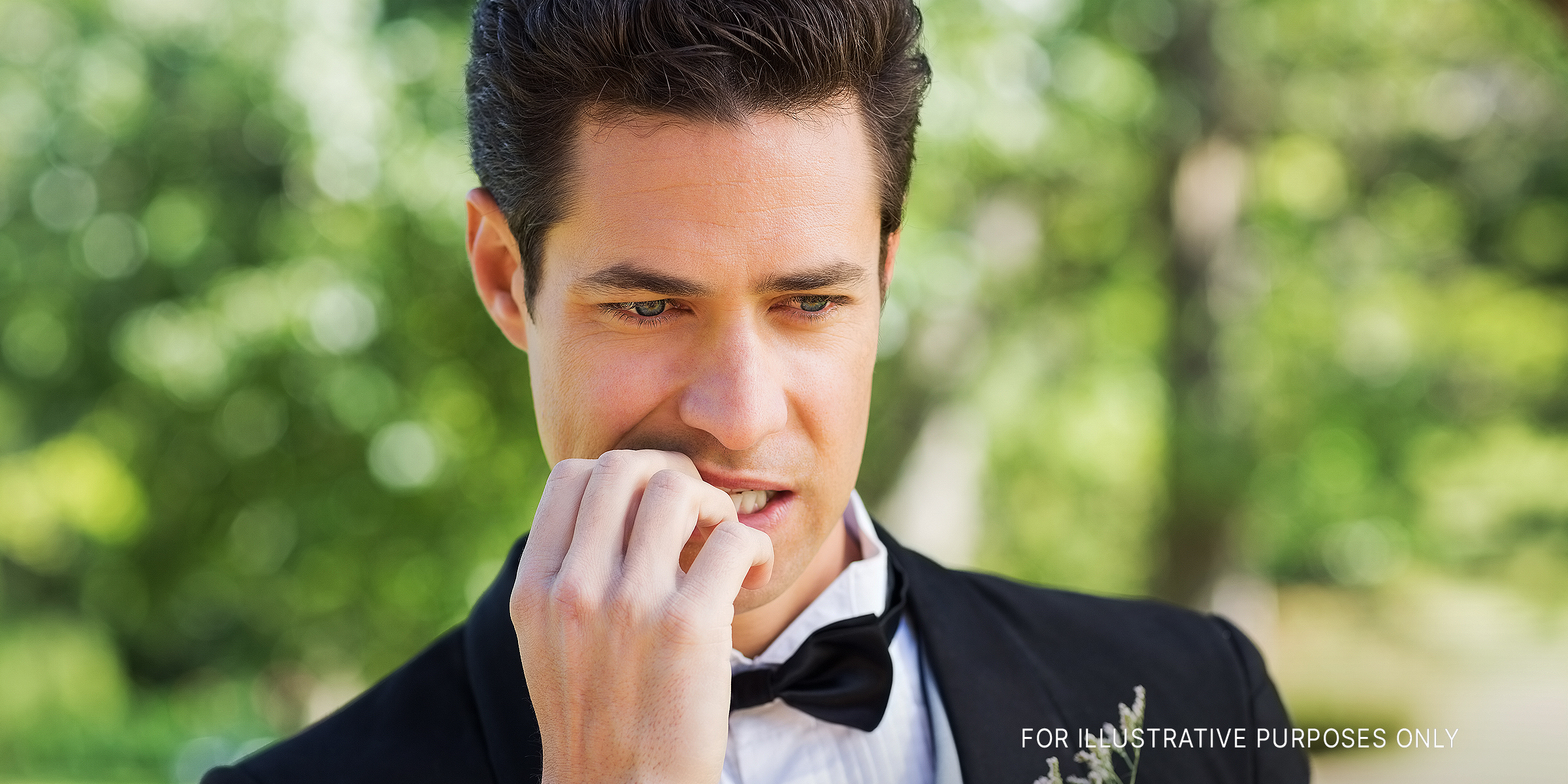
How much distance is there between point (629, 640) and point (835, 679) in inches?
29.0

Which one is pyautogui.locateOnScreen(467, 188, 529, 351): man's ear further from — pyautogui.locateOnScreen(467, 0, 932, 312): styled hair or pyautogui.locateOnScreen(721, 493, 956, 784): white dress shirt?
pyautogui.locateOnScreen(721, 493, 956, 784): white dress shirt

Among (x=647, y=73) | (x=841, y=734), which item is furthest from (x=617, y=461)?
(x=841, y=734)

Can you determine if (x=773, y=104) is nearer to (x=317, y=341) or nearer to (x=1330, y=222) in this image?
(x=317, y=341)

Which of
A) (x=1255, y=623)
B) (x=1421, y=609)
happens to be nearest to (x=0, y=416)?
(x=1255, y=623)

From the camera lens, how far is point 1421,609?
604 inches

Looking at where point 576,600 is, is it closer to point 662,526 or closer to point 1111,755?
point 662,526

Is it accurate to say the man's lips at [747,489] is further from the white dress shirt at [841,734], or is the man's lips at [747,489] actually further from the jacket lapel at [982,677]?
the jacket lapel at [982,677]

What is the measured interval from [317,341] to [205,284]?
2.52ft

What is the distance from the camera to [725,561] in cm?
179

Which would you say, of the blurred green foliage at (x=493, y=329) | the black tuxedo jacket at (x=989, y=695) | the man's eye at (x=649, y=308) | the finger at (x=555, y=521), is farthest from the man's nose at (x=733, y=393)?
the blurred green foliage at (x=493, y=329)

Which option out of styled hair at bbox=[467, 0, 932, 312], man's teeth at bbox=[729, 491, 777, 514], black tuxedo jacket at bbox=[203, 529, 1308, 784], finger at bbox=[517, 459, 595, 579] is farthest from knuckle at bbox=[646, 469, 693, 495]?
black tuxedo jacket at bbox=[203, 529, 1308, 784]

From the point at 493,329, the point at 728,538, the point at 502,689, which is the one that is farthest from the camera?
the point at 493,329

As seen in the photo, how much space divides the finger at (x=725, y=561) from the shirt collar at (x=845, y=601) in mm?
606

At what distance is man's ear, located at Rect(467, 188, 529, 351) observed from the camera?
232cm
